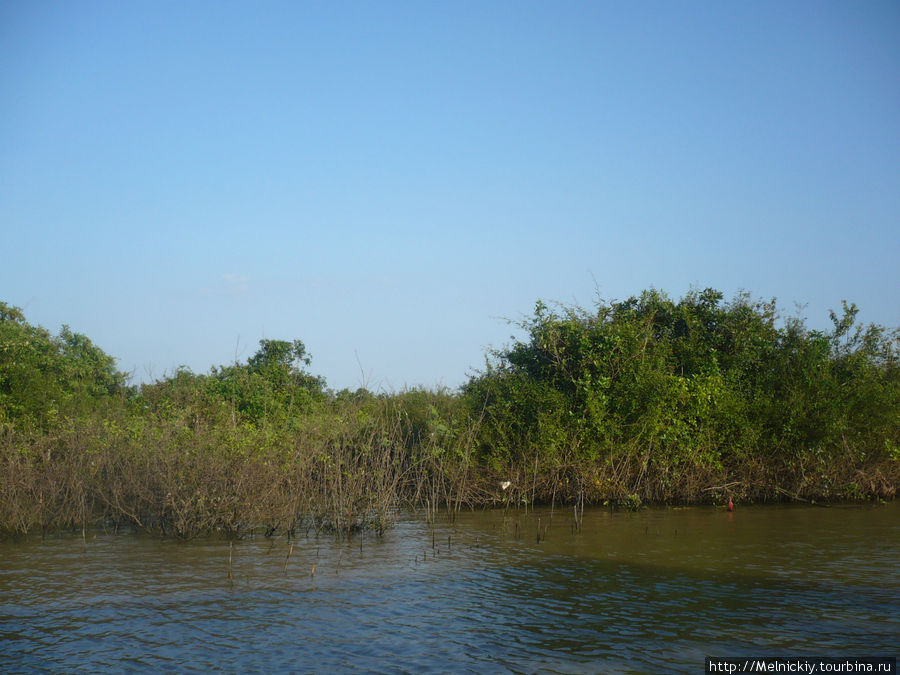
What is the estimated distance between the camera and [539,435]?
18219 mm

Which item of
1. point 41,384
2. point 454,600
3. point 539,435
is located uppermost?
point 41,384

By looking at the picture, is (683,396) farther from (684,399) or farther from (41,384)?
(41,384)

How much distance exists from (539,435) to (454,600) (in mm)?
8505

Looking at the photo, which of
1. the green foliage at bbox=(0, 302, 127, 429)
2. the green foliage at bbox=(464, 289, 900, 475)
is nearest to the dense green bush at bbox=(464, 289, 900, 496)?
the green foliage at bbox=(464, 289, 900, 475)

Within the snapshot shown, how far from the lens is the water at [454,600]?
784 cm

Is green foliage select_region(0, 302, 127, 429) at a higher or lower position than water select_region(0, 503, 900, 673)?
higher

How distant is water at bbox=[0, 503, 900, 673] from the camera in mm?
7844

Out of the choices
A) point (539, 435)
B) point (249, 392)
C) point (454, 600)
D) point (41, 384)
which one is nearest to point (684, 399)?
point (539, 435)

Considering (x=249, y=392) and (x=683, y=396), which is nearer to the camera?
(x=683, y=396)

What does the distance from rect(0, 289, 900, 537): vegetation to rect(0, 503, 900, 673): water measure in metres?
0.95

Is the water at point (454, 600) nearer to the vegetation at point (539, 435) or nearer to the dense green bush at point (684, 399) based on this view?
the vegetation at point (539, 435)

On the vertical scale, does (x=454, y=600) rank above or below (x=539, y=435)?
below

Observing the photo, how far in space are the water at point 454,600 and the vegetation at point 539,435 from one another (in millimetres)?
948

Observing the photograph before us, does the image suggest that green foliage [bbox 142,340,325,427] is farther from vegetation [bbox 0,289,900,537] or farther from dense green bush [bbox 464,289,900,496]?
dense green bush [bbox 464,289,900,496]
